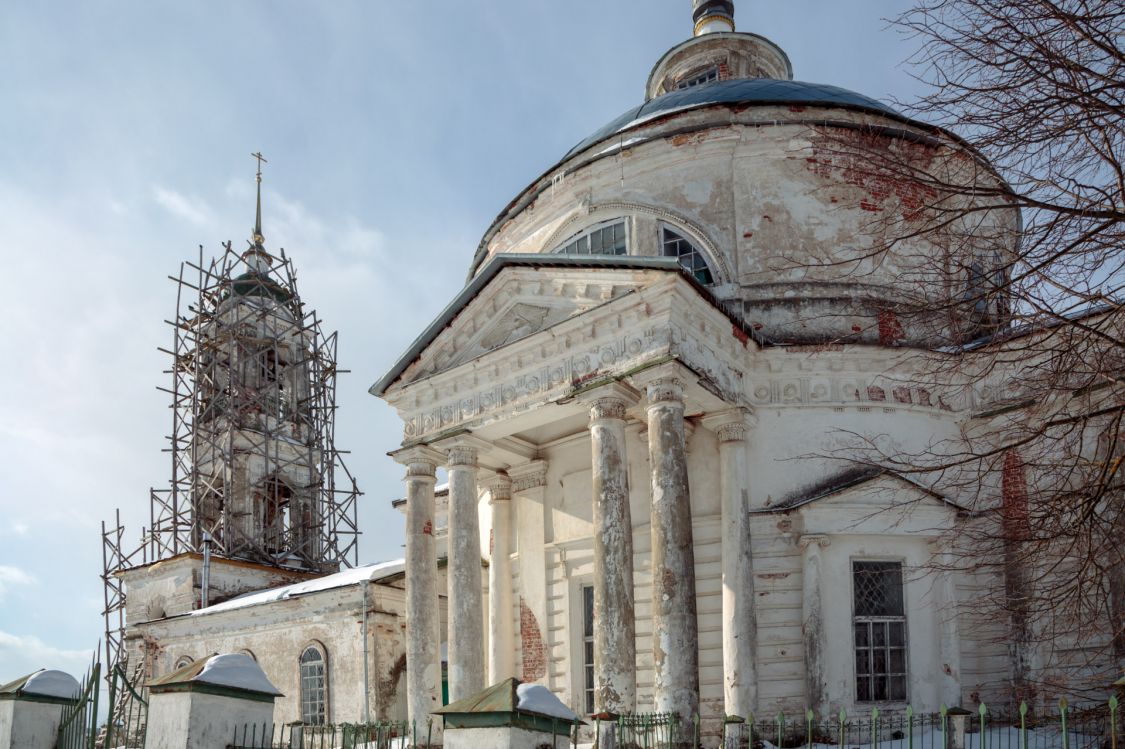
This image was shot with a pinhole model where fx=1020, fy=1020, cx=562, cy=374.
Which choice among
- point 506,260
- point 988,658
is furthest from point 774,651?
point 506,260

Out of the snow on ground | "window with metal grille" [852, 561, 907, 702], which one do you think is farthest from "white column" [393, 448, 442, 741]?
"window with metal grille" [852, 561, 907, 702]

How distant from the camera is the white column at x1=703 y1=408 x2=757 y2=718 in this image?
40.0ft

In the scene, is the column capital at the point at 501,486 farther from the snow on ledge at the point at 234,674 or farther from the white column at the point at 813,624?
the snow on ledge at the point at 234,674

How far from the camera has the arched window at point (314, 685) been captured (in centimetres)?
1892

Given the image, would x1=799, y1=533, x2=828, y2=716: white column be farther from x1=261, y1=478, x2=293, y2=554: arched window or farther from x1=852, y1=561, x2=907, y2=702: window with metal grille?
x1=261, y1=478, x2=293, y2=554: arched window

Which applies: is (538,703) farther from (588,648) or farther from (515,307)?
(588,648)

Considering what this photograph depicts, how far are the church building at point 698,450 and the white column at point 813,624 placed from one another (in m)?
0.03

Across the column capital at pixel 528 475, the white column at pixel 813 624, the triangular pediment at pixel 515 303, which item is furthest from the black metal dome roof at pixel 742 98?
the white column at pixel 813 624

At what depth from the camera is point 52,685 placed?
948 cm

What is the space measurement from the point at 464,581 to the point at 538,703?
7444mm

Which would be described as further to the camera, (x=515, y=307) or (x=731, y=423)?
(x=515, y=307)

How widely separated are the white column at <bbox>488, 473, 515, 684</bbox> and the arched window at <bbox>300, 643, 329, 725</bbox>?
506 cm

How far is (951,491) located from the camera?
42.7 feet

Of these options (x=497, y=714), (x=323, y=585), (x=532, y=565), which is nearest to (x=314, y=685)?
(x=323, y=585)
